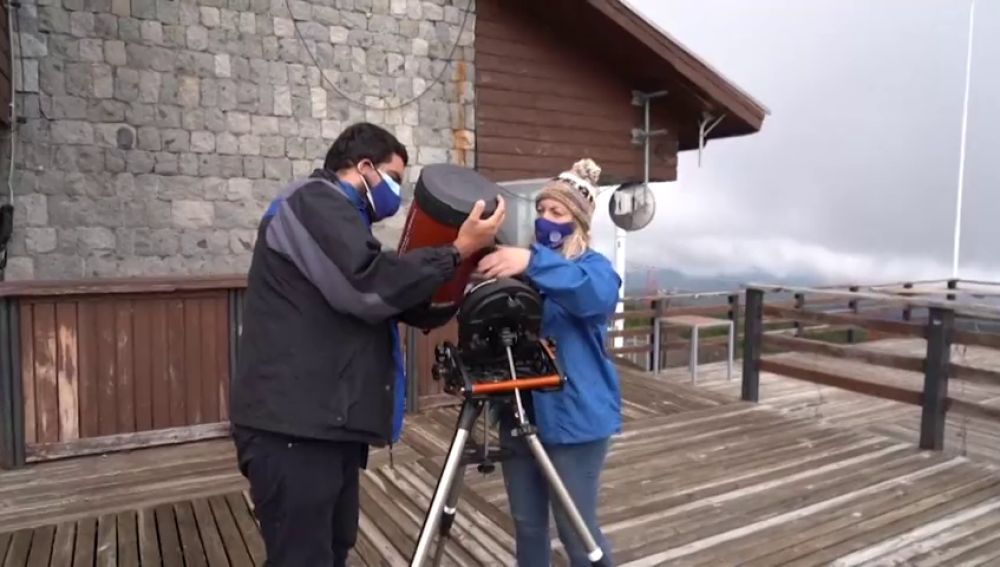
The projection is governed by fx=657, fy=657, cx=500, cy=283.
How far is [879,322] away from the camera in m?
4.51

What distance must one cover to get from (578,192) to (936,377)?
359 centimetres

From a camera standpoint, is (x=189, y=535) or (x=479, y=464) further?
(x=189, y=535)

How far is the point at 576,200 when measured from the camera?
1.82 metres

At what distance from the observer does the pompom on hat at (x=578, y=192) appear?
5.95 ft

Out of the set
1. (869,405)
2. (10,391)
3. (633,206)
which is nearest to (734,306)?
(633,206)

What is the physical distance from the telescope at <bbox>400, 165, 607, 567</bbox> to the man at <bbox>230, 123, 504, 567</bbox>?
0.27 feet

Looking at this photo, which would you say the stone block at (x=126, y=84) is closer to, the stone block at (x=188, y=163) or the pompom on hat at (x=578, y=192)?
the stone block at (x=188, y=163)

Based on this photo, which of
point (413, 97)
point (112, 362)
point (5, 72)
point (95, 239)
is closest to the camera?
point (112, 362)

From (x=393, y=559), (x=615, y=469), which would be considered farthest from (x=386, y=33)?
(x=393, y=559)

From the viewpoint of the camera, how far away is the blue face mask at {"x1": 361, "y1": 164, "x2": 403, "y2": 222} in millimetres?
1669

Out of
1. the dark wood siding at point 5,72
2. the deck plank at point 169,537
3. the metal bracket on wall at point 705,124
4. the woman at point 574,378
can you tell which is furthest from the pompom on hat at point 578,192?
the metal bracket on wall at point 705,124

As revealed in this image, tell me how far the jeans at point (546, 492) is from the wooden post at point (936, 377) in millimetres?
3314

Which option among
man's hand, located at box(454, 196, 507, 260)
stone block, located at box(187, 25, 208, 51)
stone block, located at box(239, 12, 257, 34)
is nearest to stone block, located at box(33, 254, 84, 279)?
stone block, located at box(187, 25, 208, 51)

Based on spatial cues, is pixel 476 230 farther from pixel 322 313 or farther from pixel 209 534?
pixel 209 534
